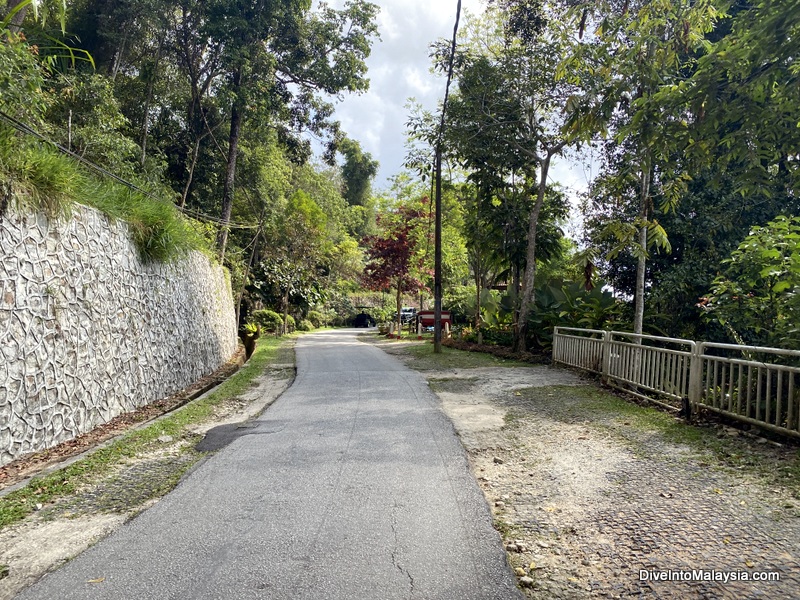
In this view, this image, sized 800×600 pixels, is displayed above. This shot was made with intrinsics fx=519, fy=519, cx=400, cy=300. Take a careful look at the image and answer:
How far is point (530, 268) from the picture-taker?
15125 millimetres

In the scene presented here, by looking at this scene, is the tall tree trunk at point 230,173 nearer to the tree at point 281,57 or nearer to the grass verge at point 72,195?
the tree at point 281,57

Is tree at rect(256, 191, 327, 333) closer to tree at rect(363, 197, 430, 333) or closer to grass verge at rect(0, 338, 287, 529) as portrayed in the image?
tree at rect(363, 197, 430, 333)

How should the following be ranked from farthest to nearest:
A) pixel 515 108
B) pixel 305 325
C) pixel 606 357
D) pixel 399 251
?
pixel 305 325 < pixel 399 251 < pixel 515 108 < pixel 606 357

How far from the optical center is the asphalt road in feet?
8.99

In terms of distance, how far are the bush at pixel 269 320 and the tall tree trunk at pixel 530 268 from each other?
18.3 m

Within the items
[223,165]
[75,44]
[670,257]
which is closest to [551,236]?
[670,257]

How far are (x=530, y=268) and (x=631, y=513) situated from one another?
11.9 meters

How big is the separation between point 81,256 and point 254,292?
22.2 m

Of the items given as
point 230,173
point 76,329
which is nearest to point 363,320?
point 230,173

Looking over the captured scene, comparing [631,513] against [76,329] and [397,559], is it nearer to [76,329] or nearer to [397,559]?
[397,559]

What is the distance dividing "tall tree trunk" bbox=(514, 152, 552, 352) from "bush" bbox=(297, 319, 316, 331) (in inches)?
921

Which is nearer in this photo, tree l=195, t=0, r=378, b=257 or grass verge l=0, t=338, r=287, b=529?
grass verge l=0, t=338, r=287, b=529

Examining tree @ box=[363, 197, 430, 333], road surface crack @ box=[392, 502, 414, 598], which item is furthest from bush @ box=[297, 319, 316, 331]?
road surface crack @ box=[392, 502, 414, 598]

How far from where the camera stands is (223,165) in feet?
67.5
